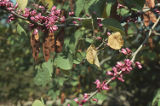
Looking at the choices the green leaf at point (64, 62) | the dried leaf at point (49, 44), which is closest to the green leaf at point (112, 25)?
the green leaf at point (64, 62)

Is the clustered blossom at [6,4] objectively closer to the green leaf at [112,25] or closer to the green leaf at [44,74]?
the green leaf at [44,74]

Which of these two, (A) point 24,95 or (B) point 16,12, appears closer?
(B) point 16,12

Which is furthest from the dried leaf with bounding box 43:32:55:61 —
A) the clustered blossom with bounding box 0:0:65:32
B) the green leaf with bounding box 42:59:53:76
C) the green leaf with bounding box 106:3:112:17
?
the green leaf with bounding box 106:3:112:17

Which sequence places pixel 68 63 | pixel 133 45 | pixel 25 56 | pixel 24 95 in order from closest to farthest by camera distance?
pixel 68 63
pixel 133 45
pixel 25 56
pixel 24 95

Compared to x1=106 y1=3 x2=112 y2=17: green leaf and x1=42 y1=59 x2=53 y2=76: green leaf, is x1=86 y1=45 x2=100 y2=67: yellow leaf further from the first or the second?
x1=42 y1=59 x2=53 y2=76: green leaf

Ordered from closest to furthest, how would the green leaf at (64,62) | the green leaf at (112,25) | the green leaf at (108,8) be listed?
the green leaf at (112,25) → the green leaf at (108,8) → the green leaf at (64,62)

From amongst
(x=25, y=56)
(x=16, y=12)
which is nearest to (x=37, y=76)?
(x=16, y=12)

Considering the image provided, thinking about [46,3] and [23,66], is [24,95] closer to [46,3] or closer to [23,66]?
[23,66]

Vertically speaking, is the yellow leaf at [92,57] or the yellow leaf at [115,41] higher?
the yellow leaf at [115,41]
